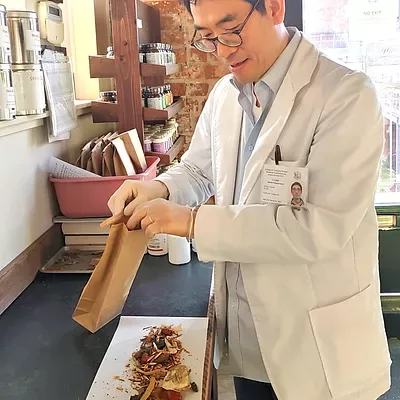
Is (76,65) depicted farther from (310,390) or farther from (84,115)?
(310,390)

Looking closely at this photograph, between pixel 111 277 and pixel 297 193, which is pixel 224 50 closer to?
pixel 297 193

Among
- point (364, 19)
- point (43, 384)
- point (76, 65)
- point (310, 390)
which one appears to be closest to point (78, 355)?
point (43, 384)

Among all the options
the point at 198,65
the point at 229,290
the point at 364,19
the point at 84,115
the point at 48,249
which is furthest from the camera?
the point at 198,65

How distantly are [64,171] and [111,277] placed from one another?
0.68 meters

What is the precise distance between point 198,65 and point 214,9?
65.0 inches

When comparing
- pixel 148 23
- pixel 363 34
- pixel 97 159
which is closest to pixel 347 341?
pixel 97 159

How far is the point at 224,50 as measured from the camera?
1145mm

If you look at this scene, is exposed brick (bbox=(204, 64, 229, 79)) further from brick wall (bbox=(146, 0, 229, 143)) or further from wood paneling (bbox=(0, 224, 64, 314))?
wood paneling (bbox=(0, 224, 64, 314))

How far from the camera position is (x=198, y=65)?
2.73 meters

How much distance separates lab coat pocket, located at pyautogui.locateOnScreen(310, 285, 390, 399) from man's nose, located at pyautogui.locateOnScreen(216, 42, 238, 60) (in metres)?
0.57

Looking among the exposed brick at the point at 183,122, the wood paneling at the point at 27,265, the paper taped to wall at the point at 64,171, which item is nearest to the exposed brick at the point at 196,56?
the exposed brick at the point at 183,122

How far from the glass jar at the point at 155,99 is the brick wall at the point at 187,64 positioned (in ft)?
2.20

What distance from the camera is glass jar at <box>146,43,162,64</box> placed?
2037mm

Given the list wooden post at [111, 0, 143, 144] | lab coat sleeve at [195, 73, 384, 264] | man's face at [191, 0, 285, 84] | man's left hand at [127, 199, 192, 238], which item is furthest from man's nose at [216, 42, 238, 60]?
wooden post at [111, 0, 143, 144]
